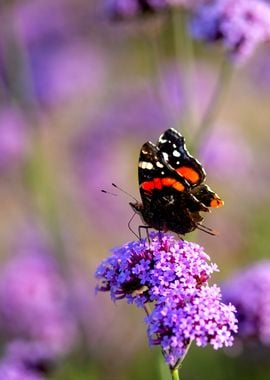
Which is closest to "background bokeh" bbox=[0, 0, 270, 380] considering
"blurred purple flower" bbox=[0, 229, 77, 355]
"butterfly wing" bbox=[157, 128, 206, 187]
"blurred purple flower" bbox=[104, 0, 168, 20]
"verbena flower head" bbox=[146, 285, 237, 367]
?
"blurred purple flower" bbox=[0, 229, 77, 355]

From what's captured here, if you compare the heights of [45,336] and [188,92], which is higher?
[188,92]

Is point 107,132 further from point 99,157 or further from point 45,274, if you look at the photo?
point 45,274

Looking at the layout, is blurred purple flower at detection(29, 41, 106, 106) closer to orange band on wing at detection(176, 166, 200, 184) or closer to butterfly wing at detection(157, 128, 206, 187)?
butterfly wing at detection(157, 128, 206, 187)

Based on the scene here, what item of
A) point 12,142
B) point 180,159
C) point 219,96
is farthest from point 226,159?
point 180,159

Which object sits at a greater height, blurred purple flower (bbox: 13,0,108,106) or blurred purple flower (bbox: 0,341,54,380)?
blurred purple flower (bbox: 13,0,108,106)

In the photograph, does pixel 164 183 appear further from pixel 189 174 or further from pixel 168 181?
pixel 189 174

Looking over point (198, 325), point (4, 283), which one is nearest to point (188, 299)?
point (198, 325)
